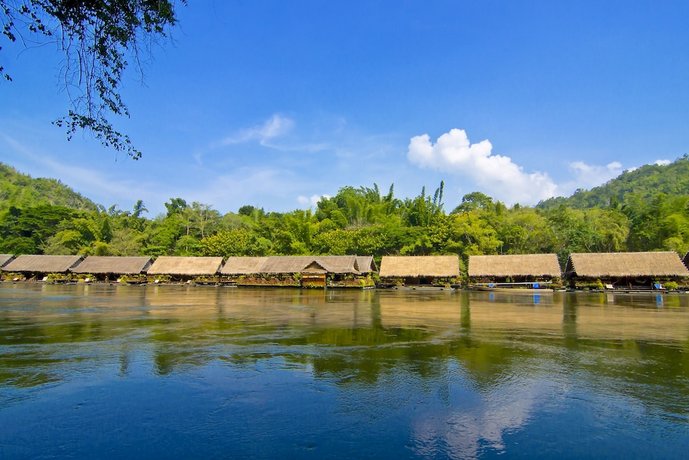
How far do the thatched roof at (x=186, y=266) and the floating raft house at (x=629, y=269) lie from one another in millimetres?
31992

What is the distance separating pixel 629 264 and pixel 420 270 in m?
15.5

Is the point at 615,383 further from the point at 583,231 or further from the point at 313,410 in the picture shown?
the point at 583,231

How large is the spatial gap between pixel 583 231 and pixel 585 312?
29.3m

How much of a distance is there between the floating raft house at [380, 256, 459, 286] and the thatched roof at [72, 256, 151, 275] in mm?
24190

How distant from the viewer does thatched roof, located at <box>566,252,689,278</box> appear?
30938 millimetres

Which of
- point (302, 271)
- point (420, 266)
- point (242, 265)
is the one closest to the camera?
point (302, 271)

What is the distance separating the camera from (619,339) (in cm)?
1110

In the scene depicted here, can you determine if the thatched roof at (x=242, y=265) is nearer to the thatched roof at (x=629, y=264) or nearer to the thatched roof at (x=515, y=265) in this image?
the thatched roof at (x=515, y=265)

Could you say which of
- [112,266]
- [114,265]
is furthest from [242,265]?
[112,266]

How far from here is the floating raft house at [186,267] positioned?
140ft

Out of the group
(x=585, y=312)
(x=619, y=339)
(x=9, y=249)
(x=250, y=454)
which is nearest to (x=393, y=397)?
(x=250, y=454)

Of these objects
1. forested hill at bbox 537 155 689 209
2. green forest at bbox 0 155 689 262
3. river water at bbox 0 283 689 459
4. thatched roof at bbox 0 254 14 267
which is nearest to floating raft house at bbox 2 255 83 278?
thatched roof at bbox 0 254 14 267

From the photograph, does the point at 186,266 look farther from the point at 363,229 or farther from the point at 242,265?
the point at 363,229

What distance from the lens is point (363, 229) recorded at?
45719 millimetres
